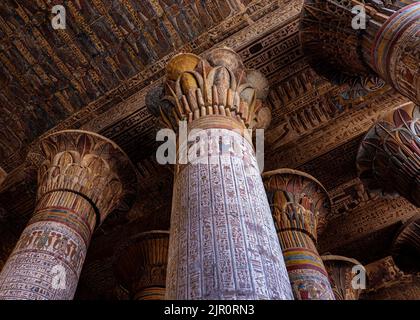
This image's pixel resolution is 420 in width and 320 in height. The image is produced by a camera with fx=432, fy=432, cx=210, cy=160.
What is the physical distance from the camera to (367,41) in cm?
351

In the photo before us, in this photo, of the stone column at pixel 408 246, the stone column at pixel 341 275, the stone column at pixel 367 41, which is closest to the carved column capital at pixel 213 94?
the stone column at pixel 367 41

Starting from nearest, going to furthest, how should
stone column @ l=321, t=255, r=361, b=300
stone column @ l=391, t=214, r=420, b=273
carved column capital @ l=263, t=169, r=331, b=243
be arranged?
1. carved column capital @ l=263, t=169, r=331, b=243
2. stone column @ l=321, t=255, r=361, b=300
3. stone column @ l=391, t=214, r=420, b=273

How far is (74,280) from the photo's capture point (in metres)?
3.54

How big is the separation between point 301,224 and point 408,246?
158cm

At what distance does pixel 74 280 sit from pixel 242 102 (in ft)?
6.63

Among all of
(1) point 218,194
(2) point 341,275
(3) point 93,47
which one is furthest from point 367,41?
(3) point 93,47

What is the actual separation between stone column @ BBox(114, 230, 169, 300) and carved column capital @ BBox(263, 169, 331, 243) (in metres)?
1.47

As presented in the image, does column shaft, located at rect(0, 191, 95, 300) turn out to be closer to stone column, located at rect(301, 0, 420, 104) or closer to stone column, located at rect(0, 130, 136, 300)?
stone column, located at rect(0, 130, 136, 300)

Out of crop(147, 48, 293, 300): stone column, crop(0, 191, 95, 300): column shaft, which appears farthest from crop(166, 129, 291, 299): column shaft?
crop(0, 191, 95, 300): column shaft

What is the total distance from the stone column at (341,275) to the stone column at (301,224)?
0.43 metres

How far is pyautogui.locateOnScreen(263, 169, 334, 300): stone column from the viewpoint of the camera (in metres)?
3.74

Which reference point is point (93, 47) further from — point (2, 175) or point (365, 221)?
point (365, 221)

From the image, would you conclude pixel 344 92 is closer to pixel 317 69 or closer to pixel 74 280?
pixel 317 69

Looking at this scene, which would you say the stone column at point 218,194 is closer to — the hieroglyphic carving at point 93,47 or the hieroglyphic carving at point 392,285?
the hieroglyphic carving at point 93,47
